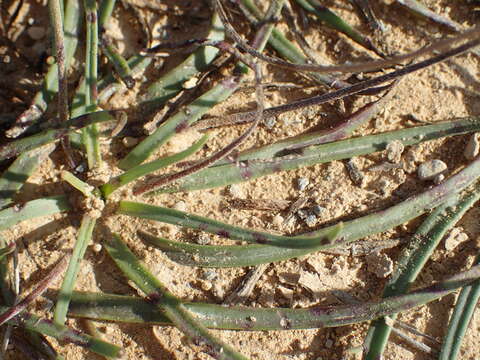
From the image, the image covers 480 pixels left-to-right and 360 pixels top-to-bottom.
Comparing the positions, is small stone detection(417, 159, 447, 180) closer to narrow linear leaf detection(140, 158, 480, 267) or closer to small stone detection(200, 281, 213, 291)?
narrow linear leaf detection(140, 158, 480, 267)

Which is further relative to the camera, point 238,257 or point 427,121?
point 427,121

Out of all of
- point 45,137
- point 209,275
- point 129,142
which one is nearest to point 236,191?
point 209,275

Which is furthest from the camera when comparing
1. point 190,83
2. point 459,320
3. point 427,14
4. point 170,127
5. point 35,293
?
point 427,14

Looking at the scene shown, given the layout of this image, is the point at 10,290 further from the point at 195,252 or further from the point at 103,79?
the point at 103,79

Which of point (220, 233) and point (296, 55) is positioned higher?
point (296, 55)

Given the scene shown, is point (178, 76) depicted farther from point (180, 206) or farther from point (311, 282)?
point (311, 282)

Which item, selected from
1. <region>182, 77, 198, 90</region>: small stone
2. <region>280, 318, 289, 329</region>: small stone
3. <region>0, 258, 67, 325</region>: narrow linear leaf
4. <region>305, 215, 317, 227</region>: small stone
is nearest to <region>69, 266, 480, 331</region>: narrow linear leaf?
<region>280, 318, 289, 329</region>: small stone

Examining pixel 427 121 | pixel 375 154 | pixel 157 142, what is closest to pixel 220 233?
pixel 157 142
